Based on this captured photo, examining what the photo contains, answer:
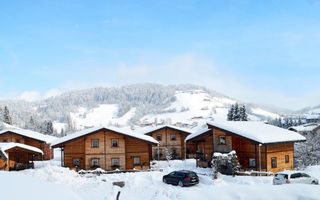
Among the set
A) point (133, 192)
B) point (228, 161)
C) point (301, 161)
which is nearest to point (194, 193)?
point (133, 192)

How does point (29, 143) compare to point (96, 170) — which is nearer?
point (96, 170)

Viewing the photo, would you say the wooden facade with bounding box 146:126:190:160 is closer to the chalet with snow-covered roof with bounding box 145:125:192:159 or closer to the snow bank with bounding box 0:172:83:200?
the chalet with snow-covered roof with bounding box 145:125:192:159

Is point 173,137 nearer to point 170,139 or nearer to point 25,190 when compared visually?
point 170,139

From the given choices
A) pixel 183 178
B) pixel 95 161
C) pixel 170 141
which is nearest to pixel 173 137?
pixel 170 141

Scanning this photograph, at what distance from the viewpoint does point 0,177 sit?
7.45m

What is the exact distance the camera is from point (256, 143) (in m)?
32.2

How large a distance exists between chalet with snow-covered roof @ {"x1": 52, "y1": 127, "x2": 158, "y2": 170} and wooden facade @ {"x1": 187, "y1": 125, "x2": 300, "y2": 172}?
26.3ft

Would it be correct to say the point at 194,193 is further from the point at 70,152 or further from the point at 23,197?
the point at 70,152

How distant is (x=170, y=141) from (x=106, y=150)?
59.2ft

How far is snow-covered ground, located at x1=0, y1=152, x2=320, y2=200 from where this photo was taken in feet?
24.1

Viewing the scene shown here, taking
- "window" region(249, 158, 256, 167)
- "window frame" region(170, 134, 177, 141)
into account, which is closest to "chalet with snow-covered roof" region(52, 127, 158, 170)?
"window" region(249, 158, 256, 167)

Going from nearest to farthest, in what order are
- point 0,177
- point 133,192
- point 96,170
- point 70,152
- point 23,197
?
1. point 23,197
2. point 0,177
3. point 133,192
4. point 96,170
5. point 70,152

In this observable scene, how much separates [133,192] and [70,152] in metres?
16.1

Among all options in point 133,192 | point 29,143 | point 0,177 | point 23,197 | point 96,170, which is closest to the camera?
point 23,197
